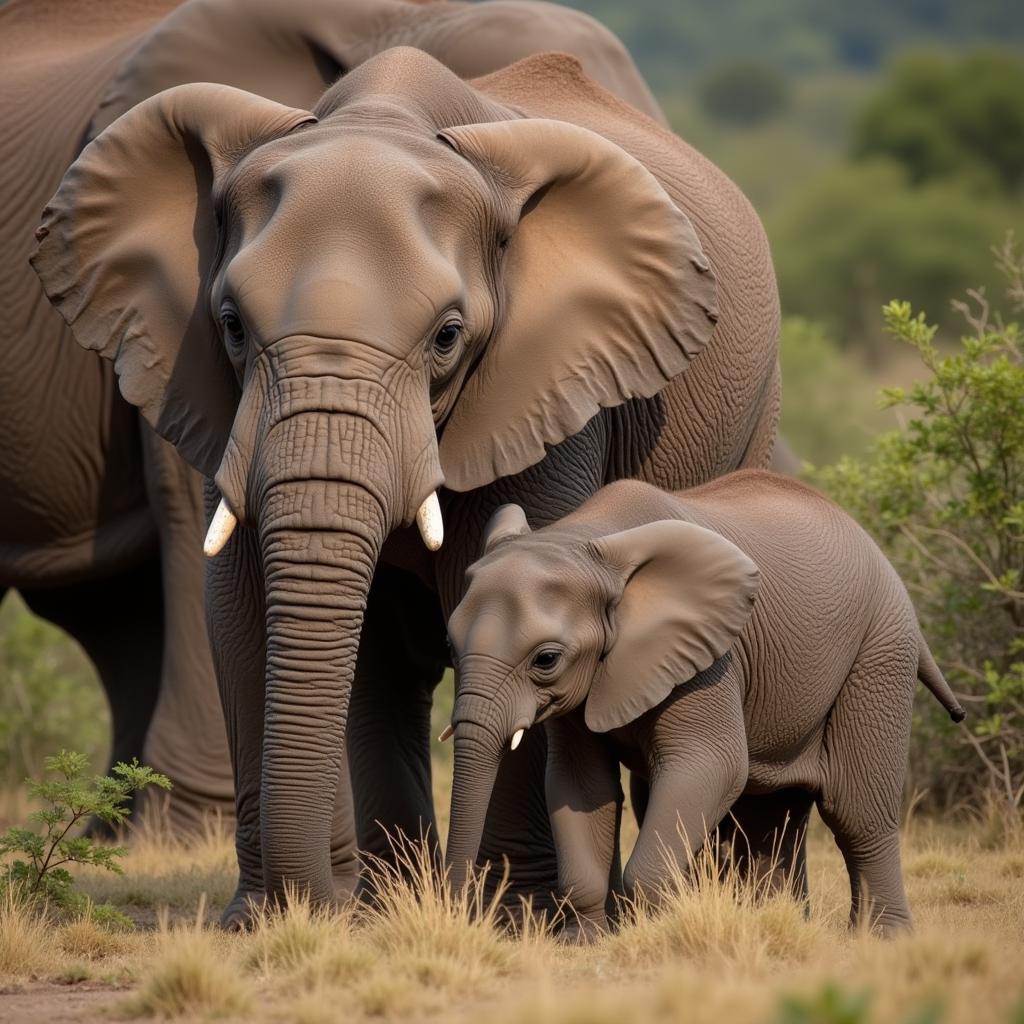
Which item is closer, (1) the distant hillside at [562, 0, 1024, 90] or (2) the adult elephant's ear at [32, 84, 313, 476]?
(2) the adult elephant's ear at [32, 84, 313, 476]

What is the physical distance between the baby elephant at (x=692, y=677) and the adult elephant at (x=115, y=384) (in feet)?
8.18

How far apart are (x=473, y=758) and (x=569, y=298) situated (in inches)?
58.4

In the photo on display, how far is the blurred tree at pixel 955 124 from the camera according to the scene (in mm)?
55562

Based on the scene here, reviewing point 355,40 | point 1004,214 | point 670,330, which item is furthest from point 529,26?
point 1004,214

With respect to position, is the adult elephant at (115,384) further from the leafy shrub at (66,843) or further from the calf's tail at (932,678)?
the calf's tail at (932,678)

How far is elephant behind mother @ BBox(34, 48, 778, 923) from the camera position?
5.89m

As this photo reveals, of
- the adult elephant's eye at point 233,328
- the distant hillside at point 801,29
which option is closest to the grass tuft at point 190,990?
the adult elephant's eye at point 233,328

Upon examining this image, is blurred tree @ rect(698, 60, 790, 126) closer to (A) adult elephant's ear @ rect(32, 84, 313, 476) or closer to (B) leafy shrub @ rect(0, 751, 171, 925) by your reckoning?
(A) adult elephant's ear @ rect(32, 84, 313, 476)

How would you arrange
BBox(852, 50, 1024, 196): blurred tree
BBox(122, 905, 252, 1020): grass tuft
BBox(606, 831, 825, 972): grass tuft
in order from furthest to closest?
BBox(852, 50, 1024, 196): blurred tree, BBox(606, 831, 825, 972): grass tuft, BBox(122, 905, 252, 1020): grass tuft

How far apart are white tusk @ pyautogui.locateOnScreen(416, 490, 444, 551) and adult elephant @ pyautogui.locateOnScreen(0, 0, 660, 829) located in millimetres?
Answer: 3059

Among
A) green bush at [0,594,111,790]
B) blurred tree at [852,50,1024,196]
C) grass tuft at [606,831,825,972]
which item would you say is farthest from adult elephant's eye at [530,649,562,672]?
blurred tree at [852,50,1024,196]

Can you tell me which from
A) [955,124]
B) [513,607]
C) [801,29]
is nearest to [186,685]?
[513,607]

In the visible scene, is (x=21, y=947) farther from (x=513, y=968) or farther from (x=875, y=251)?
(x=875, y=251)

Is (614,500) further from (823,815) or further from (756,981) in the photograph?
(756,981)
